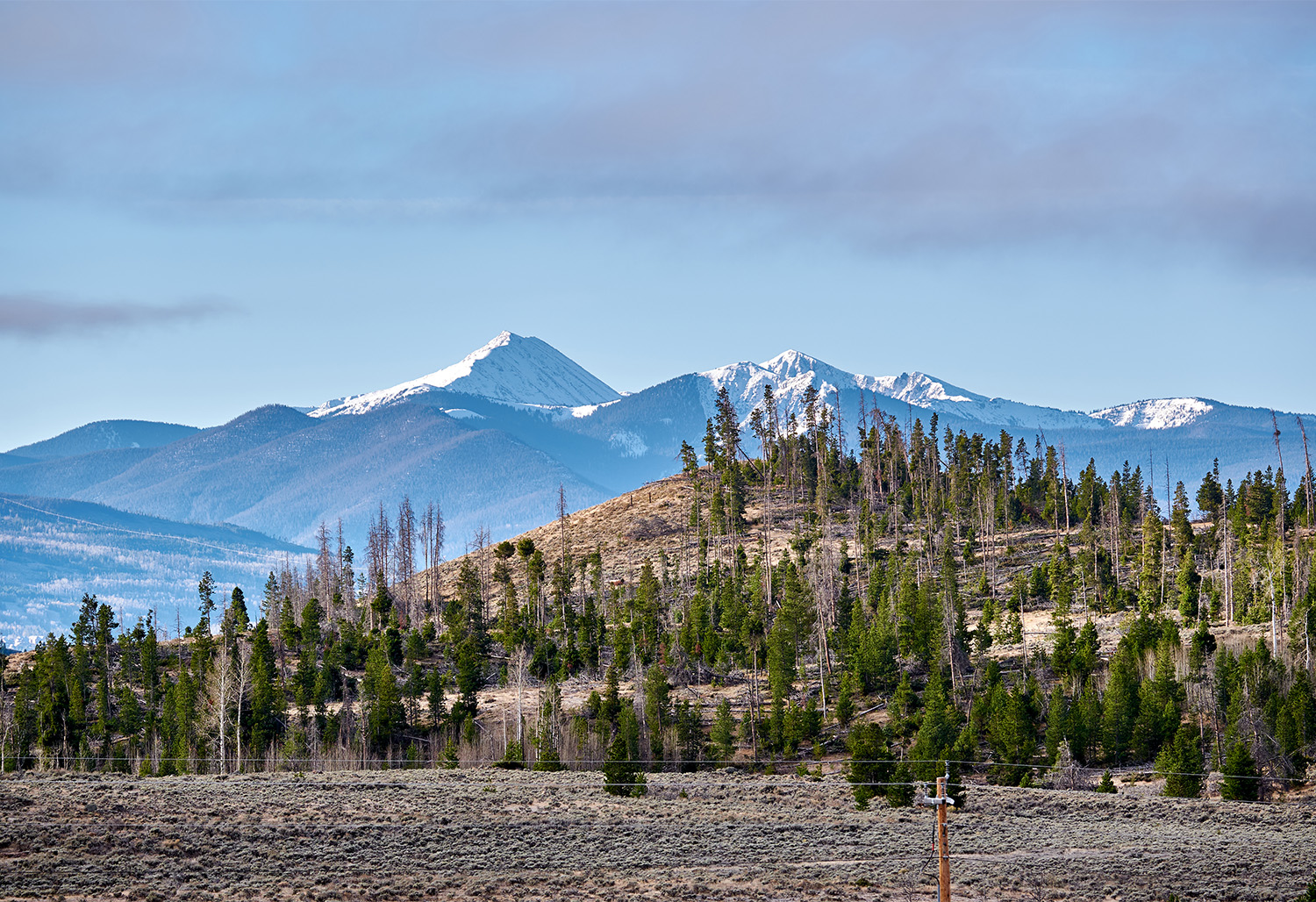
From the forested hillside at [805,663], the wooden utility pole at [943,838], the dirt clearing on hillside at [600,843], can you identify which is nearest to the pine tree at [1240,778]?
the forested hillside at [805,663]

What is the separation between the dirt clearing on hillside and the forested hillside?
6144 mm

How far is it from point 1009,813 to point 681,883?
24822mm

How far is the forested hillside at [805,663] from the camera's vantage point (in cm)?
8862

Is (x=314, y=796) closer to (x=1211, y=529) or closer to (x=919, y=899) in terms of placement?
(x=919, y=899)

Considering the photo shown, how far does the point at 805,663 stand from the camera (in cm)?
12412

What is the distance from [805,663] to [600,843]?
6200cm

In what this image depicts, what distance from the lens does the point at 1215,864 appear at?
58.8m

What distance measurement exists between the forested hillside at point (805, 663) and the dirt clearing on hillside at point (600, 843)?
6144 mm

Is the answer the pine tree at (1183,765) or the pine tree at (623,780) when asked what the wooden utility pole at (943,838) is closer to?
the pine tree at (623,780)

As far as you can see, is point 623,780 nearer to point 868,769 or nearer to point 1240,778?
point 868,769

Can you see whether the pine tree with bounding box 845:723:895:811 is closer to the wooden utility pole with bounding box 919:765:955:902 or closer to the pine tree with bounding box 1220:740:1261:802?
the pine tree with bounding box 1220:740:1261:802

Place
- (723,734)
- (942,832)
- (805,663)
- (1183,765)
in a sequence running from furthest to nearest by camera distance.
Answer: (805,663)
(723,734)
(1183,765)
(942,832)

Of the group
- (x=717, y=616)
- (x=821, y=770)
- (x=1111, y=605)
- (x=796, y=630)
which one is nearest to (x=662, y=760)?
(x=821, y=770)

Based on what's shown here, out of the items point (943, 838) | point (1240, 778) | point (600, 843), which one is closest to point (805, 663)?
point (1240, 778)
